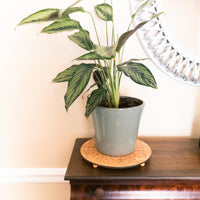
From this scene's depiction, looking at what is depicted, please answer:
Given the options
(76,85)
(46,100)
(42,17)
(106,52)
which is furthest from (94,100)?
(46,100)

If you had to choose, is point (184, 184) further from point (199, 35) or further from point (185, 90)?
point (199, 35)

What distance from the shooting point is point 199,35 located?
0.95 m

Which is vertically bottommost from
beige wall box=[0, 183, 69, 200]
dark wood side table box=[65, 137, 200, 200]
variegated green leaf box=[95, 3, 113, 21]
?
beige wall box=[0, 183, 69, 200]

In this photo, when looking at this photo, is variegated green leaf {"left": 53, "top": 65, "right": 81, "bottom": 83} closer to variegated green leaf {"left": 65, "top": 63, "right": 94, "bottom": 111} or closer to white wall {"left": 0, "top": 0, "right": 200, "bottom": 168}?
variegated green leaf {"left": 65, "top": 63, "right": 94, "bottom": 111}

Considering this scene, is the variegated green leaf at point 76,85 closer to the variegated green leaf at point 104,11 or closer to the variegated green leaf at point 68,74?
the variegated green leaf at point 68,74

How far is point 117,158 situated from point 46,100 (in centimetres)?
44

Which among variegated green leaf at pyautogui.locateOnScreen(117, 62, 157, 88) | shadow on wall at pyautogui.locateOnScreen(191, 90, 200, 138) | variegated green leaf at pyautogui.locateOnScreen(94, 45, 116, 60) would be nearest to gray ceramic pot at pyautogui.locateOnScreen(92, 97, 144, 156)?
variegated green leaf at pyautogui.locateOnScreen(117, 62, 157, 88)

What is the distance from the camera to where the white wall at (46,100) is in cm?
98

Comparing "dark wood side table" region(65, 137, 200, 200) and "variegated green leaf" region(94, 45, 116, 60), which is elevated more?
"variegated green leaf" region(94, 45, 116, 60)

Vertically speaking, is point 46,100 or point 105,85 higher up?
point 105,85

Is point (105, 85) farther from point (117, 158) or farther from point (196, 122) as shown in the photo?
point (196, 122)

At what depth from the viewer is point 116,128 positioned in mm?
770

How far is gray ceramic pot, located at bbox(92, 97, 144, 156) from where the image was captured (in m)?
0.76

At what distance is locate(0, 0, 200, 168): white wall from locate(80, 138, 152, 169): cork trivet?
19 centimetres
